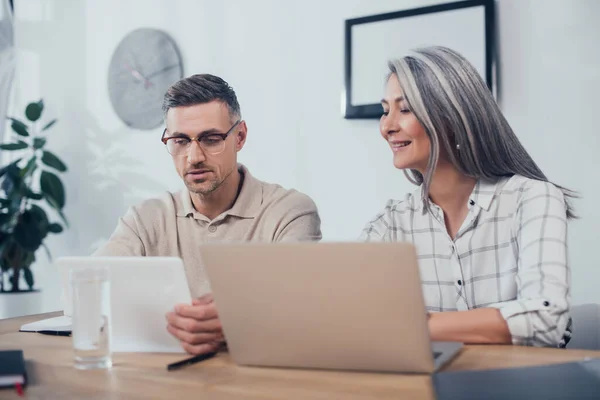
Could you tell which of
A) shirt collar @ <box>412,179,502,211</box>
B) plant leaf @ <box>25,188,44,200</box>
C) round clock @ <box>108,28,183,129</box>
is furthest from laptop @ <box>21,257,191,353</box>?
plant leaf @ <box>25,188,44,200</box>

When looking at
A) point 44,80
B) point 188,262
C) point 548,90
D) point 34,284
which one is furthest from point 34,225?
point 548,90

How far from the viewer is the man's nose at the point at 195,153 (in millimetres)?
1870

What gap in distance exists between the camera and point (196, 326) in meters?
1.07

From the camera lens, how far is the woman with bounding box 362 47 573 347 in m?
1.51

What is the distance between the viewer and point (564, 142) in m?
2.44

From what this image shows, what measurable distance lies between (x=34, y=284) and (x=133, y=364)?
123 inches

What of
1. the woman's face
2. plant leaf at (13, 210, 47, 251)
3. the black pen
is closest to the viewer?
the black pen

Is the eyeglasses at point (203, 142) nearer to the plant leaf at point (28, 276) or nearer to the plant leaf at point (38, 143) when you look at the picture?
the plant leaf at point (38, 143)

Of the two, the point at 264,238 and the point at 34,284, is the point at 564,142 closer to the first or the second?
the point at 264,238

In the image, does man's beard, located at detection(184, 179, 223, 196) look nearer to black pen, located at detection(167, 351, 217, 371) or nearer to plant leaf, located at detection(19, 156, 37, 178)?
black pen, located at detection(167, 351, 217, 371)

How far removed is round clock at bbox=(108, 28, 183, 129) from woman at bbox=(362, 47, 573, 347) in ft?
6.45

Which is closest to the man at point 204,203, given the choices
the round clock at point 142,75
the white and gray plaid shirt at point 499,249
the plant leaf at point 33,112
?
the white and gray plaid shirt at point 499,249

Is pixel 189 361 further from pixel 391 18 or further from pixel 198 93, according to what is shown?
pixel 391 18

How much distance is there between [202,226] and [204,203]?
69 mm
